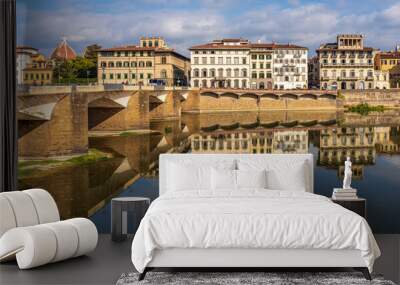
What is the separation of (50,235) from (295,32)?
13.5ft

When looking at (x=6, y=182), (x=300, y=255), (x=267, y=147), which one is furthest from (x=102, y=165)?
(x=300, y=255)

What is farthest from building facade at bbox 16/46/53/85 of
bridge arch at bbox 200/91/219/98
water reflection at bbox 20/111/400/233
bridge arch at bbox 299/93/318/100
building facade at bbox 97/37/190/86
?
bridge arch at bbox 299/93/318/100

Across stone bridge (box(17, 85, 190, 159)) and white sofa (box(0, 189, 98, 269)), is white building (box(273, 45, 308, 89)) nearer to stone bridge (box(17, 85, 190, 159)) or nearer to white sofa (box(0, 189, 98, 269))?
stone bridge (box(17, 85, 190, 159))

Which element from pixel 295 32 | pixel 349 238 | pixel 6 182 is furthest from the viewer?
pixel 295 32

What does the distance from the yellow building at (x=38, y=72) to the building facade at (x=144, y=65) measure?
617mm

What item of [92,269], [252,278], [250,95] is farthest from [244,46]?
[252,278]

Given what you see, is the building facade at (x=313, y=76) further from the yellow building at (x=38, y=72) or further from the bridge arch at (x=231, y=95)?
the yellow building at (x=38, y=72)

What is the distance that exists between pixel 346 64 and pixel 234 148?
1.76 meters

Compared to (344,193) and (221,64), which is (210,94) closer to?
(221,64)

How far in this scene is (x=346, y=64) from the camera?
29.5 feet

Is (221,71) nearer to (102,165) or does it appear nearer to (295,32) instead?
(295,32)

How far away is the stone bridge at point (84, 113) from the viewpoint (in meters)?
8.87

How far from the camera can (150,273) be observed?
5.73 m

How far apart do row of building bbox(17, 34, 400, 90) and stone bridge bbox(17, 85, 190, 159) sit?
162 mm
